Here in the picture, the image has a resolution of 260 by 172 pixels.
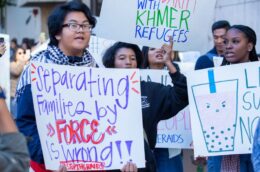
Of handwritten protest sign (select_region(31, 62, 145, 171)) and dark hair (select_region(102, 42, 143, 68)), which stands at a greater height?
dark hair (select_region(102, 42, 143, 68))

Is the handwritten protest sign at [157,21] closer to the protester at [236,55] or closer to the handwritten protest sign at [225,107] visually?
the protester at [236,55]

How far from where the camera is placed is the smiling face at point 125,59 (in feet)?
16.7

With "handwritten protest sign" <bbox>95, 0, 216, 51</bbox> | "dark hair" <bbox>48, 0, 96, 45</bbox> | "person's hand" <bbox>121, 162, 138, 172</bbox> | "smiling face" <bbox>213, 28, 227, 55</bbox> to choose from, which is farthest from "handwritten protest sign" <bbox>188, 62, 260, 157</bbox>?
"smiling face" <bbox>213, 28, 227, 55</bbox>

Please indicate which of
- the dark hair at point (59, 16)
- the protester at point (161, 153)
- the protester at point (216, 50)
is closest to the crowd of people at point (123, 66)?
the dark hair at point (59, 16)

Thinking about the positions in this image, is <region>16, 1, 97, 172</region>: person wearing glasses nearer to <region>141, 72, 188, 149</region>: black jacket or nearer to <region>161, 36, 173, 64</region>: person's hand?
<region>141, 72, 188, 149</region>: black jacket

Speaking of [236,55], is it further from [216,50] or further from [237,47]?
[216,50]

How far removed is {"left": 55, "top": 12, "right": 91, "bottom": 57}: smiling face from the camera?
4.60m

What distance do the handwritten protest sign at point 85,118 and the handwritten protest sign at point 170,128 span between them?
1.73 meters

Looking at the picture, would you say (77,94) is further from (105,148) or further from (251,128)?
(251,128)

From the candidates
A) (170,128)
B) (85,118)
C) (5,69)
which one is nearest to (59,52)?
(85,118)

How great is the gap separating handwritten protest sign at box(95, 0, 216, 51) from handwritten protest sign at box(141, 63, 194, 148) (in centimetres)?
66

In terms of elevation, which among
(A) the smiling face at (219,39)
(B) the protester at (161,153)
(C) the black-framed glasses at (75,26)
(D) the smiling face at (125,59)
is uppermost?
(C) the black-framed glasses at (75,26)

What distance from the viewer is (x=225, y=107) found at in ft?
16.8

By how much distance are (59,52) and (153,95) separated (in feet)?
2.36
